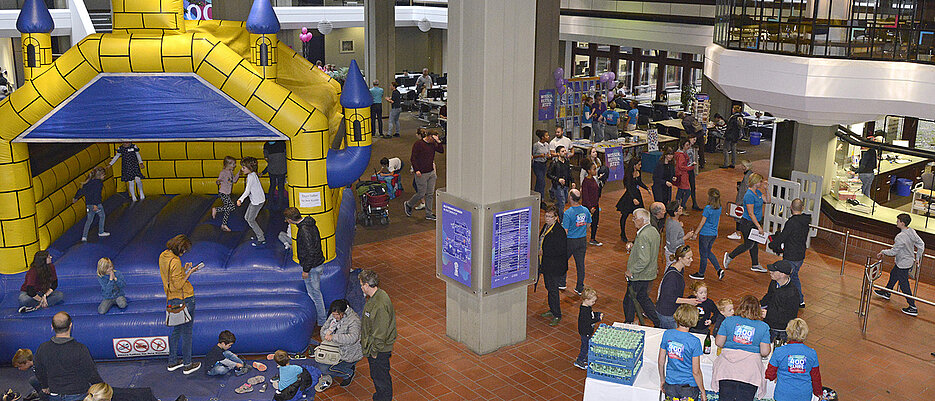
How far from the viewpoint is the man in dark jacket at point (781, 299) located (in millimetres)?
8039

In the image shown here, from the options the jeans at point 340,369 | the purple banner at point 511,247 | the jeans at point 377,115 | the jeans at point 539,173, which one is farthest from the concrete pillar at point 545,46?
the jeans at point 340,369

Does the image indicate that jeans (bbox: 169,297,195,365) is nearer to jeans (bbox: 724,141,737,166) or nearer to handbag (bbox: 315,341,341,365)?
handbag (bbox: 315,341,341,365)

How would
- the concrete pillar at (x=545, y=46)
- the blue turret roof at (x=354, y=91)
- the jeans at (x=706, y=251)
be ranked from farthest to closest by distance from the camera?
the concrete pillar at (x=545, y=46), the jeans at (x=706, y=251), the blue turret roof at (x=354, y=91)

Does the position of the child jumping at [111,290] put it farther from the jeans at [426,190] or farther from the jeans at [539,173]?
the jeans at [539,173]

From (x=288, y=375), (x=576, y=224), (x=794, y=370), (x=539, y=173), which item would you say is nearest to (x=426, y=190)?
(x=539, y=173)

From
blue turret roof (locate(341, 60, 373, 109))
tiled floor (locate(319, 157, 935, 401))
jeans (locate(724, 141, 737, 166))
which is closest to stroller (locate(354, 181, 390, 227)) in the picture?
tiled floor (locate(319, 157, 935, 401))

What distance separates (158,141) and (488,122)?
389cm

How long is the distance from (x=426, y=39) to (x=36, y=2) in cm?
2491

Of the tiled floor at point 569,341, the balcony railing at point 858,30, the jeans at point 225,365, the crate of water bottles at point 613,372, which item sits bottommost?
the tiled floor at point 569,341

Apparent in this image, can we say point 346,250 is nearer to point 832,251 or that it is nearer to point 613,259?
A: point 613,259

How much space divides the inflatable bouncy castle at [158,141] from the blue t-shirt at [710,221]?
4450 millimetres

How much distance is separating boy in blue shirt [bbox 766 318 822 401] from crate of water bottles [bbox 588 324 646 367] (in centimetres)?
111

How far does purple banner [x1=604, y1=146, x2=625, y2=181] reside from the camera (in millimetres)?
17328

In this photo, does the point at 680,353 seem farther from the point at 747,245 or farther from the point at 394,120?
the point at 394,120
